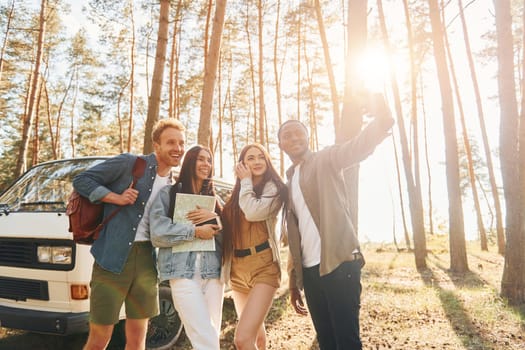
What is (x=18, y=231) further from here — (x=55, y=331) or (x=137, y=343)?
(x=137, y=343)

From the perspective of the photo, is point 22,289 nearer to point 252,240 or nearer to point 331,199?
point 252,240

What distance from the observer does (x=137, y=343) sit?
2.97 meters

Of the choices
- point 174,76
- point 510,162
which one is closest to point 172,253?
point 510,162

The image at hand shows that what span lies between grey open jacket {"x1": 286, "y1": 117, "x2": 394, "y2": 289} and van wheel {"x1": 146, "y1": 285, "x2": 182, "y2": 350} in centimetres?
185

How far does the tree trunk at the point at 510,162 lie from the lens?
21.1 feet

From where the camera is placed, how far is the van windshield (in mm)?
4117

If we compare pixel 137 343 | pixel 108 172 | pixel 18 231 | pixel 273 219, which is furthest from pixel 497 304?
pixel 18 231

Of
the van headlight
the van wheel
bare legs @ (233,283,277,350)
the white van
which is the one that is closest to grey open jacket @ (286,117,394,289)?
bare legs @ (233,283,277,350)

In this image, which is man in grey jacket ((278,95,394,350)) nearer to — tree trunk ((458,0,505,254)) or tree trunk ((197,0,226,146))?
tree trunk ((197,0,226,146))

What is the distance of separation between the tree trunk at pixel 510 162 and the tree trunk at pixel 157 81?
6.62 m

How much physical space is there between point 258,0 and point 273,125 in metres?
10.0

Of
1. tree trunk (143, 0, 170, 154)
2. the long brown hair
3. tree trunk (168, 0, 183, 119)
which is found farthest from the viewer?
tree trunk (168, 0, 183, 119)

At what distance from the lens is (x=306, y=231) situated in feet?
9.46

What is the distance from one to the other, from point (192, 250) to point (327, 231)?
1061 millimetres
